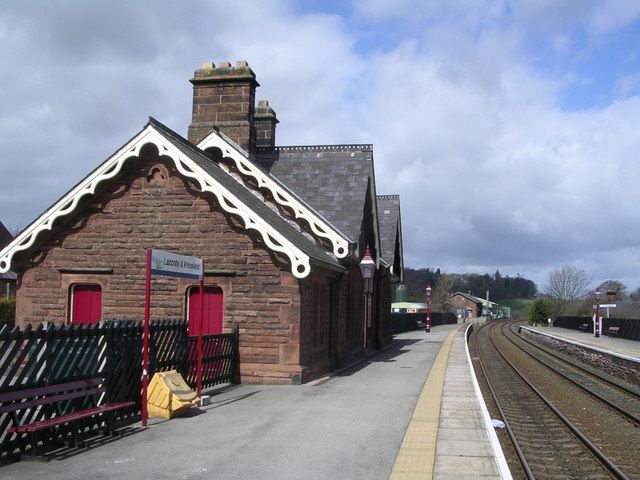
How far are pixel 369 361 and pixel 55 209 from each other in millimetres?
10314

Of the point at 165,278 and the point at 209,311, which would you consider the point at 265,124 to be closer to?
the point at 165,278

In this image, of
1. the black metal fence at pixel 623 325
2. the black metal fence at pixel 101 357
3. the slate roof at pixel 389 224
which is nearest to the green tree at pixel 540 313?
the black metal fence at pixel 623 325

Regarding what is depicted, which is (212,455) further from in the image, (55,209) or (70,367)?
(55,209)

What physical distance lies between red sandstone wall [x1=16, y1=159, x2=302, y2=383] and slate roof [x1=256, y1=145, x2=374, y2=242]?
4945 mm

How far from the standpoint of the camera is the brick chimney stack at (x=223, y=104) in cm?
1955

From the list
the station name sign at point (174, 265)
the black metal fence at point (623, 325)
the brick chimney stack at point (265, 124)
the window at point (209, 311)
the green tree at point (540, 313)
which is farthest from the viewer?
the green tree at point (540, 313)

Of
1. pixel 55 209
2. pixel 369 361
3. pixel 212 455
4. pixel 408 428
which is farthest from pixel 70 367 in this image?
pixel 369 361

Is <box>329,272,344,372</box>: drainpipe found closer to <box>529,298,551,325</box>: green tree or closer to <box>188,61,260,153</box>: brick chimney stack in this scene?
<box>188,61,260,153</box>: brick chimney stack

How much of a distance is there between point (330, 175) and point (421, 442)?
13.6m

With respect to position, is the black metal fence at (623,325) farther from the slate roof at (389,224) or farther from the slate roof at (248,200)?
the slate roof at (248,200)

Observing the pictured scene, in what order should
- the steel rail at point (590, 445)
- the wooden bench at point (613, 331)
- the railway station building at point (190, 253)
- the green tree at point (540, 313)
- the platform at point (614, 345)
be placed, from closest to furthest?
the steel rail at point (590, 445) → the railway station building at point (190, 253) → the platform at point (614, 345) → the wooden bench at point (613, 331) → the green tree at point (540, 313)

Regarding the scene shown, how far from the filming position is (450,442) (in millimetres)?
7984

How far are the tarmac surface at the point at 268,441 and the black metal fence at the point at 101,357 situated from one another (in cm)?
55

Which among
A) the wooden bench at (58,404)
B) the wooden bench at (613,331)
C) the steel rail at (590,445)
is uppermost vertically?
the wooden bench at (58,404)
